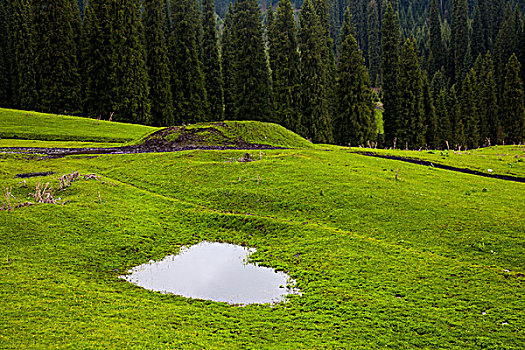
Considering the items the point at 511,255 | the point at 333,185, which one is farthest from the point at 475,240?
the point at 333,185

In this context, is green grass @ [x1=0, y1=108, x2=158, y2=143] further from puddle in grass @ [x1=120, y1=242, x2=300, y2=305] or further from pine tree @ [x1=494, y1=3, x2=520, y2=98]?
pine tree @ [x1=494, y1=3, x2=520, y2=98]

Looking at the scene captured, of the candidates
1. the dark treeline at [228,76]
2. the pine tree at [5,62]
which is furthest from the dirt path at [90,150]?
the pine tree at [5,62]

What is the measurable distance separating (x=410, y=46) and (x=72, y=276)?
172ft

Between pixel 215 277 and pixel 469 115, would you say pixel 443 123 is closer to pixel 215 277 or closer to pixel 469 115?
pixel 469 115

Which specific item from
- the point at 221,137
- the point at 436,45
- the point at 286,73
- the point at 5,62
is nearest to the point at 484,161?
the point at 221,137

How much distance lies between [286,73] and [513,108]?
1379 inches

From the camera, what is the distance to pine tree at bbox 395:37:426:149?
5184 cm

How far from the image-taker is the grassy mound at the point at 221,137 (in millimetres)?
27625

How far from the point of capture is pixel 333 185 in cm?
1733

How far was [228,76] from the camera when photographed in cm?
6569

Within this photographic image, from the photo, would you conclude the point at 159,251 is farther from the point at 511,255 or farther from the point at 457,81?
the point at 457,81

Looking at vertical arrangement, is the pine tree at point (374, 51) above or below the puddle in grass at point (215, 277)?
above

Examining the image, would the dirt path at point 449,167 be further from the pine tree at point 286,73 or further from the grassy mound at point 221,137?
the pine tree at point 286,73

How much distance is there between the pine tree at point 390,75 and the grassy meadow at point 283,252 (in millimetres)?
36098
